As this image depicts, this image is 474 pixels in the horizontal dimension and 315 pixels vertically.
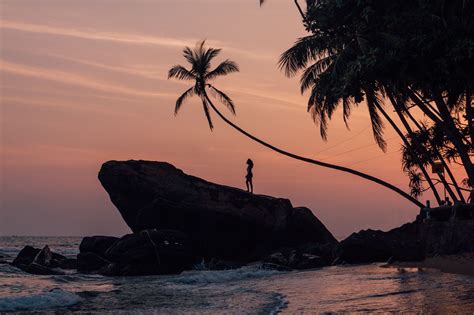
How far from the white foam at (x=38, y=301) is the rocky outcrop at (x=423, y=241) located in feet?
37.2

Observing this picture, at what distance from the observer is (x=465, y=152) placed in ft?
78.7

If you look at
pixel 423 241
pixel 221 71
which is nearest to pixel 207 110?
pixel 221 71

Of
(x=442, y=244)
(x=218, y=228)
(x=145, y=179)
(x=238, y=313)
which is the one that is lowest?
(x=238, y=313)

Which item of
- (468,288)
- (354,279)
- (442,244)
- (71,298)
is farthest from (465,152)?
(71,298)

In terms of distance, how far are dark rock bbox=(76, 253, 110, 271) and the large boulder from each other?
3.52 m

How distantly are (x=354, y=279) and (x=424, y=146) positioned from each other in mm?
15826

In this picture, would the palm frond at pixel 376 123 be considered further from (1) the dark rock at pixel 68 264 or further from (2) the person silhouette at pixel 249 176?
(1) the dark rock at pixel 68 264

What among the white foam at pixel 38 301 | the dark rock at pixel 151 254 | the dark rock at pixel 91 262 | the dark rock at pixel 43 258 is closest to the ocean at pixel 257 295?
the white foam at pixel 38 301

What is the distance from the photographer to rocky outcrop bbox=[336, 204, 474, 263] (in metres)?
18.6

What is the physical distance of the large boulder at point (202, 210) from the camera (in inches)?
1431

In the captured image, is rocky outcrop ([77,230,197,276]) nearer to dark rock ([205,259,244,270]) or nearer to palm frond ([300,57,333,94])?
dark rock ([205,259,244,270])

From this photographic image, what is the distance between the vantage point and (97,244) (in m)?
36.2

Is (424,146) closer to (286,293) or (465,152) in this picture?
(465,152)

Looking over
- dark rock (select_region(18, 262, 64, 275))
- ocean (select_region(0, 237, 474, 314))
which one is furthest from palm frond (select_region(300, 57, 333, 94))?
dark rock (select_region(18, 262, 64, 275))
